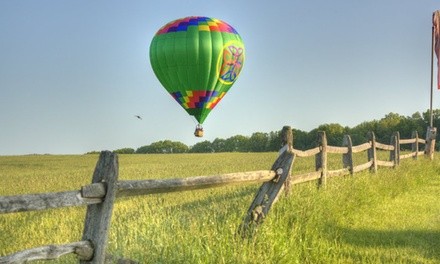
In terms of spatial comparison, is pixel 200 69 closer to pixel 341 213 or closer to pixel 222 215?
pixel 341 213

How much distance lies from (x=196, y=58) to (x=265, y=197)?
1747cm

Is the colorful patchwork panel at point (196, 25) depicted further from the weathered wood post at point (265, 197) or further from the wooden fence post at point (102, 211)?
the wooden fence post at point (102, 211)

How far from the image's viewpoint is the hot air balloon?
25.4 m

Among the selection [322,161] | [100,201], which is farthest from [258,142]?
[100,201]

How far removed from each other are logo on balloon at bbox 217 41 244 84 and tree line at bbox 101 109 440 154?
50.6 metres

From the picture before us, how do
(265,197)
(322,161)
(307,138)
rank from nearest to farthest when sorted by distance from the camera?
(265,197) < (322,161) < (307,138)

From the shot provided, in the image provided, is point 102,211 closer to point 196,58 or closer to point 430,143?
point 196,58

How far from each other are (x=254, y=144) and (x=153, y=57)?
63.6m

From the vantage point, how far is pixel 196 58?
25.4 metres

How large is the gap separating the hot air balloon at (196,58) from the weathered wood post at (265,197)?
16.8 m

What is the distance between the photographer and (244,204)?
360 inches

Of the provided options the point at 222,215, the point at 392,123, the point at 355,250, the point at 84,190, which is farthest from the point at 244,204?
the point at 392,123

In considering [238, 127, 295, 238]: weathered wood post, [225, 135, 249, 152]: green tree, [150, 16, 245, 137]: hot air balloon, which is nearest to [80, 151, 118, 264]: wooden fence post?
[238, 127, 295, 238]: weathered wood post

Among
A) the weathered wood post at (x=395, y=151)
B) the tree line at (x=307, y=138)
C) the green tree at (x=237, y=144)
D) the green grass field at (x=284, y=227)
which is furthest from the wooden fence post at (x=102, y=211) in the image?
the green tree at (x=237, y=144)
